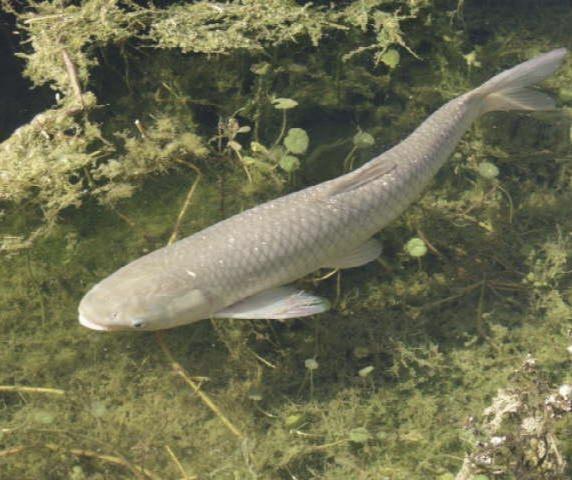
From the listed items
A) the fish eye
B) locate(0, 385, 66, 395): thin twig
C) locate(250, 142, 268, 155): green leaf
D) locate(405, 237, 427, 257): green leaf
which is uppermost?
locate(250, 142, 268, 155): green leaf

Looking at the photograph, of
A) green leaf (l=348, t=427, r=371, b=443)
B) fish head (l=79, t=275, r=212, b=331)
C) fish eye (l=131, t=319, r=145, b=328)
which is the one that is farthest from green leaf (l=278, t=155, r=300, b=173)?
green leaf (l=348, t=427, r=371, b=443)

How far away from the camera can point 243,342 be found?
4.82 m

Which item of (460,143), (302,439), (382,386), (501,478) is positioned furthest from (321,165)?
(501,478)

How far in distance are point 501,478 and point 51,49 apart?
4270mm

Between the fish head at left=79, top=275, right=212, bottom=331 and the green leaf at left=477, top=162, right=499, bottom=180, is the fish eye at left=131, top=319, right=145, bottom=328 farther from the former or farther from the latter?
the green leaf at left=477, top=162, right=499, bottom=180

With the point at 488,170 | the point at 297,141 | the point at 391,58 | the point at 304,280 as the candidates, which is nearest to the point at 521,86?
the point at 488,170

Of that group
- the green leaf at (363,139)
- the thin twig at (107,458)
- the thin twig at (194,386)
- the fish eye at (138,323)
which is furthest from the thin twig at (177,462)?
the green leaf at (363,139)

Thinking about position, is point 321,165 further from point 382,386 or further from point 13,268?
point 13,268

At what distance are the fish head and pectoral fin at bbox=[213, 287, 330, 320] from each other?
0.20 metres

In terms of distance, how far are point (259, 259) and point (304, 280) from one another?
826 mm

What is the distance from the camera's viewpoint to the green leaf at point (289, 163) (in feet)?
16.6

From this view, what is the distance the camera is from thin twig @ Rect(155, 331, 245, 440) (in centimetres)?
464

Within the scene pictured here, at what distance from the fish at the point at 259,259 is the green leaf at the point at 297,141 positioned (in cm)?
64

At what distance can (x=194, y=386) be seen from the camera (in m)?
4.70
